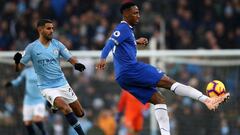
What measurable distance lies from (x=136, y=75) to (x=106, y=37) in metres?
9.04

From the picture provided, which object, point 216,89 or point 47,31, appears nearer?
point 216,89

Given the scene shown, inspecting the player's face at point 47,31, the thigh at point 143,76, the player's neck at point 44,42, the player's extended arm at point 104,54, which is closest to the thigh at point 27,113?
the player's neck at point 44,42

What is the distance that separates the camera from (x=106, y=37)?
848 inches

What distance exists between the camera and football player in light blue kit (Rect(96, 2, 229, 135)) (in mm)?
12461

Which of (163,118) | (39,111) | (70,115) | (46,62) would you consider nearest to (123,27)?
(163,118)

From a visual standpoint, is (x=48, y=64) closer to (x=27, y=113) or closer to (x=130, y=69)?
(x=130, y=69)

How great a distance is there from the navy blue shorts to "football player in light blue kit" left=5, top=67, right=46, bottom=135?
472 cm

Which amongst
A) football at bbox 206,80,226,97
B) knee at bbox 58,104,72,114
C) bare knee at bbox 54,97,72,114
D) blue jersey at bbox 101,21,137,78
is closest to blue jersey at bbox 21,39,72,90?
bare knee at bbox 54,97,72,114

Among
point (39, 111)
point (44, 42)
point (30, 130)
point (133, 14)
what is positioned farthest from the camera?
point (39, 111)

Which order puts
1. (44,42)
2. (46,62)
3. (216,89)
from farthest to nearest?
(44,42), (46,62), (216,89)

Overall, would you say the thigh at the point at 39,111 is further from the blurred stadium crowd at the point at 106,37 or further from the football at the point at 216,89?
the football at the point at 216,89

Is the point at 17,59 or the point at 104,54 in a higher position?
the point at 104,54

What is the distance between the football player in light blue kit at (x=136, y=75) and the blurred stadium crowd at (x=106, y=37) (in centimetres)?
579

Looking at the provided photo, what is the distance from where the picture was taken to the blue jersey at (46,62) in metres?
13.5
